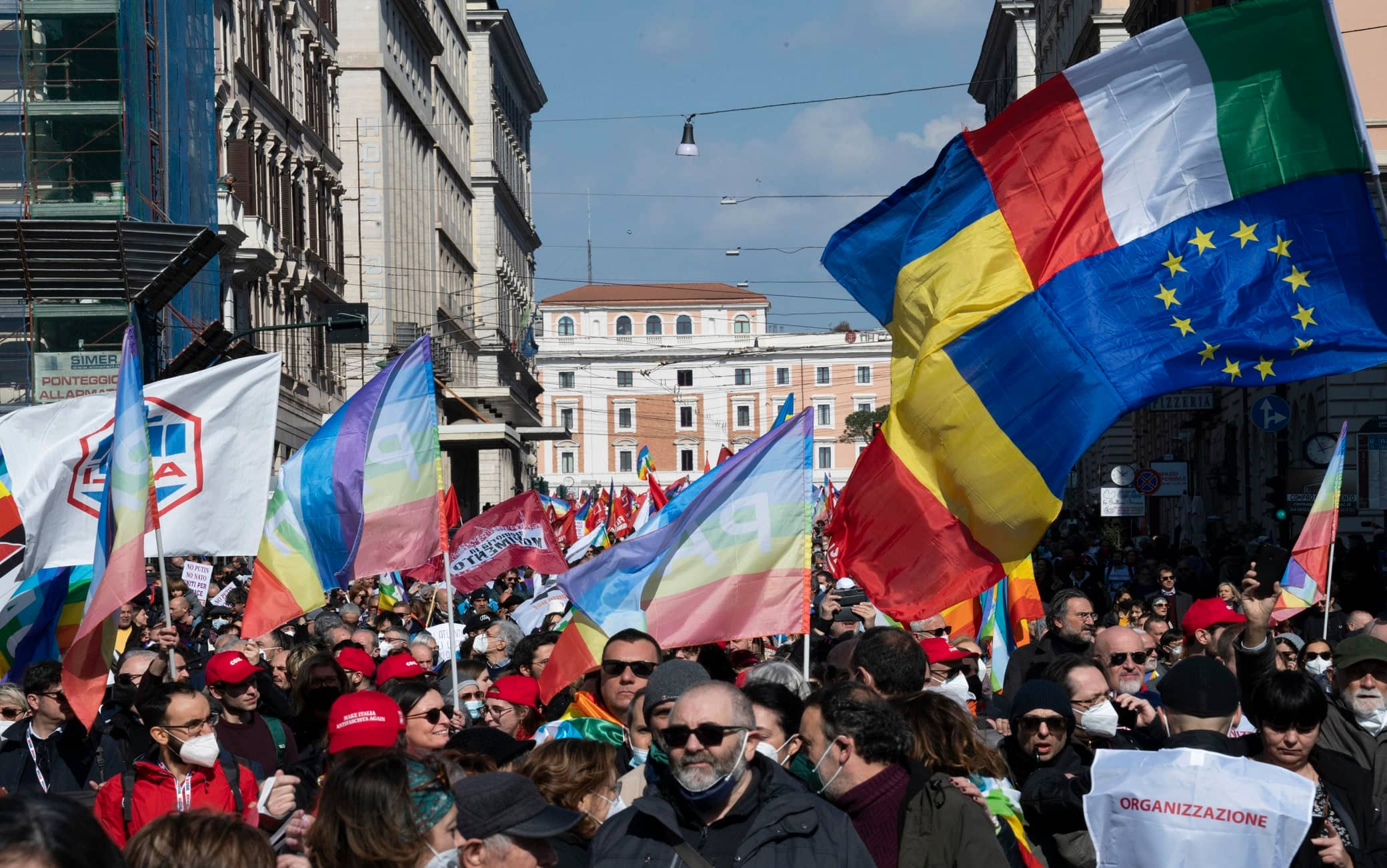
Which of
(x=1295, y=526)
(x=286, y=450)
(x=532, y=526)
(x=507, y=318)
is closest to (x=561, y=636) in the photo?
(x=532, y=526)

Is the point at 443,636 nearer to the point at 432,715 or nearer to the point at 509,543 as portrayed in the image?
the point at 509,543

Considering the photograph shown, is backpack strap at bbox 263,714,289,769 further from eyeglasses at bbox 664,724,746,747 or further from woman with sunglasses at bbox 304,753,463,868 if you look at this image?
eyeglasses at bbox 664,724,746,747

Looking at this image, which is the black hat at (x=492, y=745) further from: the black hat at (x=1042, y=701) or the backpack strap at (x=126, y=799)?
the black hat at (x=1042, y=701)

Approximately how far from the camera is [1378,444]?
18.4 meters

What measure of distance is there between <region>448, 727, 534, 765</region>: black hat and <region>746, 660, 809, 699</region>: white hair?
0.93 metres

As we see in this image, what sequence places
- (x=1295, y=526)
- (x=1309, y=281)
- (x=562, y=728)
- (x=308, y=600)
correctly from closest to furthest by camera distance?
1. (x=562, y=728)
2. (x=1309, y=281)
3. (x=308, y=600)
4. (x=1295, y=526)

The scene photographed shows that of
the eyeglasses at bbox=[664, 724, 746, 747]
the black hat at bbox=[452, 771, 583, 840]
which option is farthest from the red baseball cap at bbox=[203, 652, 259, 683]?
the eyeglasses at bbox=[664, 724, 746, 747]

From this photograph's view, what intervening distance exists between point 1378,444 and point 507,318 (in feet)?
218

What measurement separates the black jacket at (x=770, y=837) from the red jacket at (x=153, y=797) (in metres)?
1.74

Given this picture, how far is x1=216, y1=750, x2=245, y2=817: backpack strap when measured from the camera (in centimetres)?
612

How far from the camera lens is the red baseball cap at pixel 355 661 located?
860 cm

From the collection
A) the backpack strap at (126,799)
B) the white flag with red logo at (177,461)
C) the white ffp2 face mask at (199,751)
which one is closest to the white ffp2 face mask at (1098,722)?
the white ffp2 face mask at (199,751)

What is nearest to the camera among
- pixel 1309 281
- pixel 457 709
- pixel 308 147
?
pixel 1309 281

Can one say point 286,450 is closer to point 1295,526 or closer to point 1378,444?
point 1295,526
